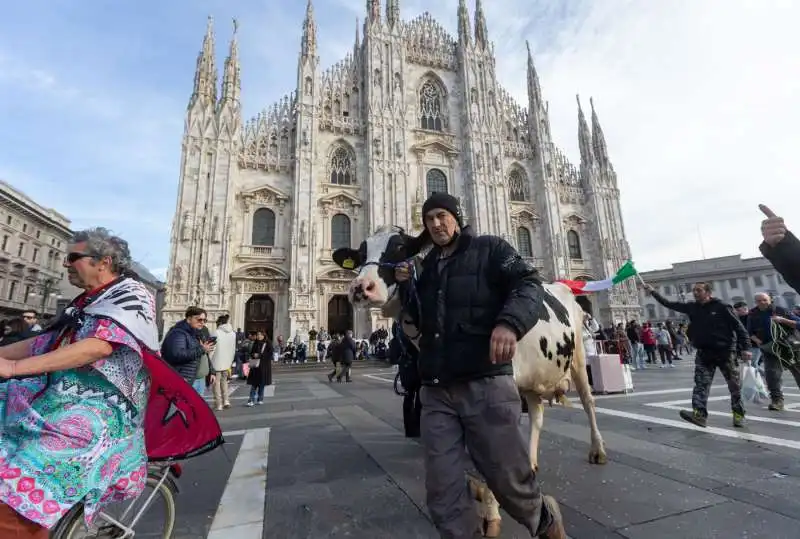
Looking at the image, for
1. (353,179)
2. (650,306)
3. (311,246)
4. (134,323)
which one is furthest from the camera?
(650,306)

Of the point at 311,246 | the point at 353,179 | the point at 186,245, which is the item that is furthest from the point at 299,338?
the point at 353,179

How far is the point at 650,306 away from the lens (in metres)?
58.7

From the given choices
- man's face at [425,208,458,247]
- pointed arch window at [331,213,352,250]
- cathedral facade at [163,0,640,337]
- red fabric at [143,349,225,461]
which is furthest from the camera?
pointed arch window at [331,213,352,250]

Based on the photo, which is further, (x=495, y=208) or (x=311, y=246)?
(x=495, y=208)

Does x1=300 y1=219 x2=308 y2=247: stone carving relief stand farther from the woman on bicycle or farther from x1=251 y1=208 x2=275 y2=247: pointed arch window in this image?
the woman on bicycle

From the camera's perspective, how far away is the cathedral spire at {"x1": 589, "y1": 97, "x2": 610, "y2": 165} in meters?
30.1

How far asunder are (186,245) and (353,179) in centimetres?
1063

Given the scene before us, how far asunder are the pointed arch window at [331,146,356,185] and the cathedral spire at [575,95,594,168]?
18.5 metres

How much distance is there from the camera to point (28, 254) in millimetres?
35375

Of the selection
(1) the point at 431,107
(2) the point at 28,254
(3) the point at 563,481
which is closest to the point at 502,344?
(3) the point at 563,481

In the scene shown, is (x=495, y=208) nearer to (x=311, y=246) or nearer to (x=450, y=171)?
(x=450, y=171)

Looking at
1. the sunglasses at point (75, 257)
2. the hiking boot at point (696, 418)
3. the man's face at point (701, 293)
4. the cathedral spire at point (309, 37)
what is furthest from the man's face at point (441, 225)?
the cathedral spire at point (309, 37)

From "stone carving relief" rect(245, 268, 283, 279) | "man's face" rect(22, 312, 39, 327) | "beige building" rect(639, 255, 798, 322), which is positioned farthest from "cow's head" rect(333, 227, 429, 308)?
"beige building" rect(639, 255, 798, 322)

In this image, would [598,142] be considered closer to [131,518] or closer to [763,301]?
[763,301]
